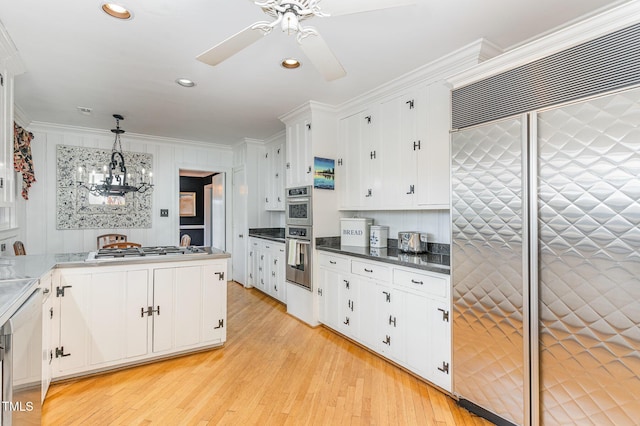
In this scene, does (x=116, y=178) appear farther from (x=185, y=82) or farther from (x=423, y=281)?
(x=423, y=281)

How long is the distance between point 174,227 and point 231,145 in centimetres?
180

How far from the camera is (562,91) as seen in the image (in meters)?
1.76

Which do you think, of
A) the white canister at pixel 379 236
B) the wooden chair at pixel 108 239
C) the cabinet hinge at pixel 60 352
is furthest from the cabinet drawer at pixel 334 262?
the wooden chair at pixel 108 239

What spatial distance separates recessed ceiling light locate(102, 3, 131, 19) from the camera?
197cm

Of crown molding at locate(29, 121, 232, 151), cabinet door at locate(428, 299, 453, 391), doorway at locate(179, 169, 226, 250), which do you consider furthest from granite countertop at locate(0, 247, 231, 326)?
doorway at locate(179, 169, 226, 250)

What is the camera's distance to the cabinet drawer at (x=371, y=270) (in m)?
2.90

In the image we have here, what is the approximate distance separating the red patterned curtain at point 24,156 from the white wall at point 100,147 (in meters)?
0.21

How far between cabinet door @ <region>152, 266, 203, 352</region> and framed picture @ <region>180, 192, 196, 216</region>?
5945 mm

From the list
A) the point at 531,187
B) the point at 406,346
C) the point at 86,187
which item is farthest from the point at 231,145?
the point at 531,187

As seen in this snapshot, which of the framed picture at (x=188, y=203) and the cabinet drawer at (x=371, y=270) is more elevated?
the framed picture at (x=188, y=203)

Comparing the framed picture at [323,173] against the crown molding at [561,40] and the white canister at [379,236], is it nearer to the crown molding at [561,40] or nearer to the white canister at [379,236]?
the white canister at [379,236]

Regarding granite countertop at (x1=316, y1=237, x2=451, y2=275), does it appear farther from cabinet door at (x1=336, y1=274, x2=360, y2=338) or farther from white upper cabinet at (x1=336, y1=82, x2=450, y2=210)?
white upper cabinet at (x1=336, y1=82, x2=450, y2=210)

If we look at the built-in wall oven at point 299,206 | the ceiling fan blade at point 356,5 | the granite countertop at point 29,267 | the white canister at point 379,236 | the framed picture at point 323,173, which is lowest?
the granite countertop at point 29,267

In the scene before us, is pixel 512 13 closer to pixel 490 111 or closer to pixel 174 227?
pixel 490 111
